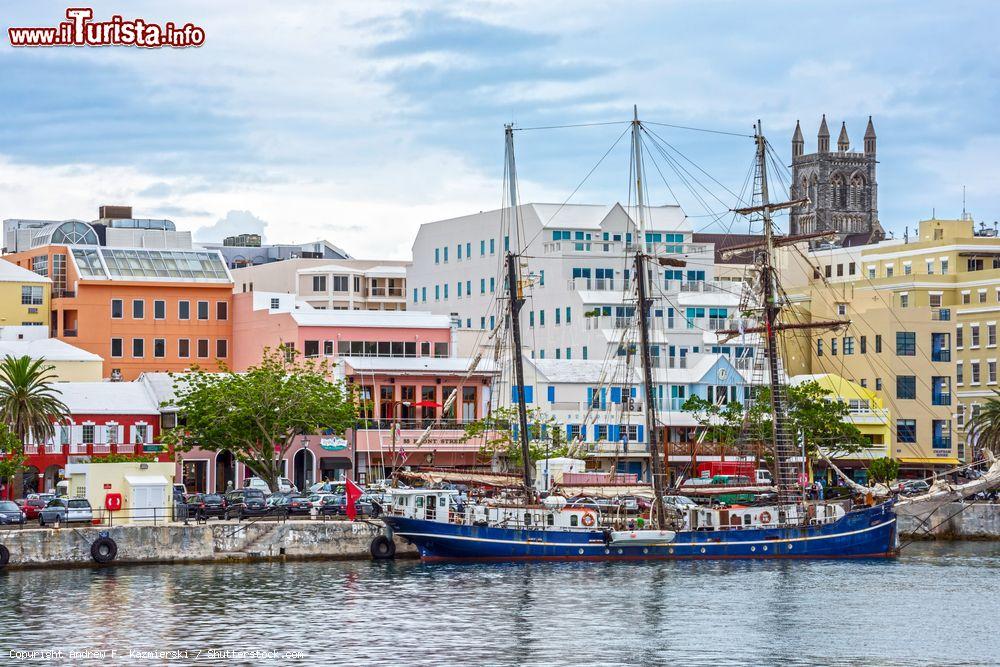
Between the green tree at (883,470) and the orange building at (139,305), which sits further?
the orange building at (139,305)

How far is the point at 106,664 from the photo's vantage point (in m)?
61.0

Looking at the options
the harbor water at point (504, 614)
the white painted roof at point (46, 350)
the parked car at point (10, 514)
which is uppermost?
the white painted roof at point (46, 350)

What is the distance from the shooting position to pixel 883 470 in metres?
137

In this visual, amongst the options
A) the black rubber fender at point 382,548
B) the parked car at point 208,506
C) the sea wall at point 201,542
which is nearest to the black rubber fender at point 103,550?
the sea wall at point 201,542

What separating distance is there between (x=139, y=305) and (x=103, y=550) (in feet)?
229

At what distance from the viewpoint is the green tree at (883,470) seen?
136 meters

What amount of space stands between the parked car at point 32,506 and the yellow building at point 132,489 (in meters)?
5.81

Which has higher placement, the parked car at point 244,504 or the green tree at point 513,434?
the green tree at point 513,434

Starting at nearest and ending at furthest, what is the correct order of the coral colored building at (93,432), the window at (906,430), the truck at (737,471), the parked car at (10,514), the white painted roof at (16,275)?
the parked car at (10,514) < the truck at (737,471) < the coral colored building at (93,432) < the window at (906,430) < the white painted roof at (16,275)

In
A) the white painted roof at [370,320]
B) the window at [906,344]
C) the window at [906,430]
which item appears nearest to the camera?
the white painted roof at [370,320]

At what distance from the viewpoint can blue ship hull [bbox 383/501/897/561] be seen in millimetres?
95312

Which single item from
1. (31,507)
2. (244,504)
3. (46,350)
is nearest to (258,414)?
(244,504)

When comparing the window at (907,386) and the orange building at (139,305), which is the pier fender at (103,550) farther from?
the window at (907,386)

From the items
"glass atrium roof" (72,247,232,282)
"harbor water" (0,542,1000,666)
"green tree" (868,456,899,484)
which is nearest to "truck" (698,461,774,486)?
"green tree" (868,456,899,484)
